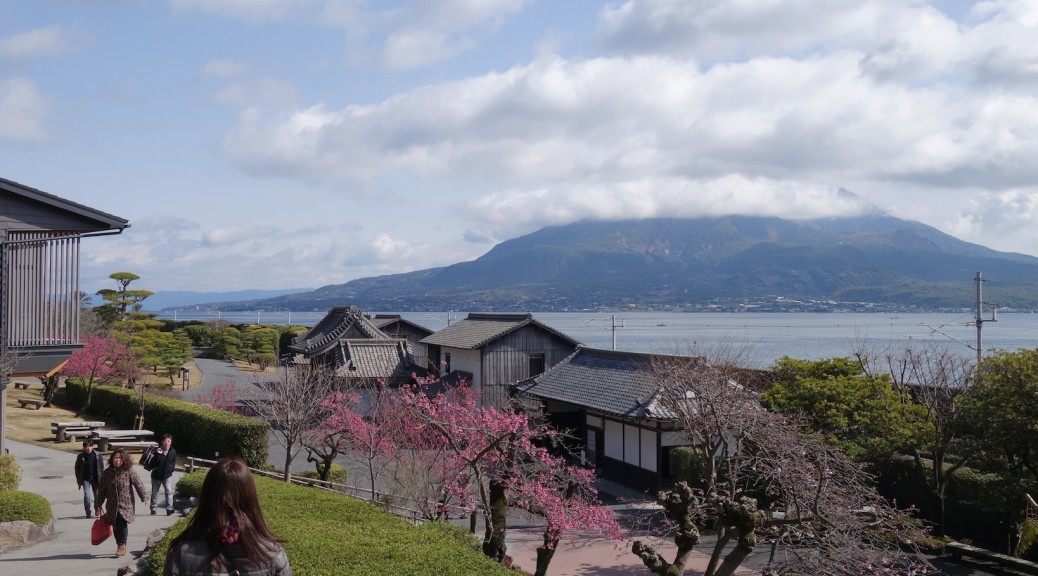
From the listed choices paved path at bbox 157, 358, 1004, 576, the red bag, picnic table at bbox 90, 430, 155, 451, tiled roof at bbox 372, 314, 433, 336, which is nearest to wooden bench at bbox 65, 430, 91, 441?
picnic table at bbox 90, 430, 155, 451

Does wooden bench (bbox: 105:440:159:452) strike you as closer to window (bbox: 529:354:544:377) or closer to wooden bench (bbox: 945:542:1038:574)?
window (bbox: 529:354:544:377)

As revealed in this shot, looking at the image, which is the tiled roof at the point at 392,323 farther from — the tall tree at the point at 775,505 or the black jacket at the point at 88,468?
the black jacket at the point at 88,468

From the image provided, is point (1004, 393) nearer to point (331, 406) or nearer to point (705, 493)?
point (705, 493)

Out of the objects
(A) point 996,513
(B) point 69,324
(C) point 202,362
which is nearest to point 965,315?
(C) point 202,362

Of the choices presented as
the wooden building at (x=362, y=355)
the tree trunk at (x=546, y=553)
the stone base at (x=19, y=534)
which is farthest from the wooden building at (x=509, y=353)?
the stone base at (x=19, y=534)

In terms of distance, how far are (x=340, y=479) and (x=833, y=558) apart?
15.3 m

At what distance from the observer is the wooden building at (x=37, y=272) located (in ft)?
55.7

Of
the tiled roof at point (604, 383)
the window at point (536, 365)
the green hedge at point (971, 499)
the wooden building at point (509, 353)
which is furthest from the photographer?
the window at point (536, 365)

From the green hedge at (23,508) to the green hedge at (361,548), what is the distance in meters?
5.01

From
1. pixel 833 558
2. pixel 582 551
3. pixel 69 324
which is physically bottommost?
pixel 582 551

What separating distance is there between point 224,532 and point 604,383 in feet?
81.4

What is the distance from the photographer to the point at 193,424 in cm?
2686

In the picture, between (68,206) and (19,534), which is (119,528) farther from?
(68,206)

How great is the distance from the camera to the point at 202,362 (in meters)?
65.2
